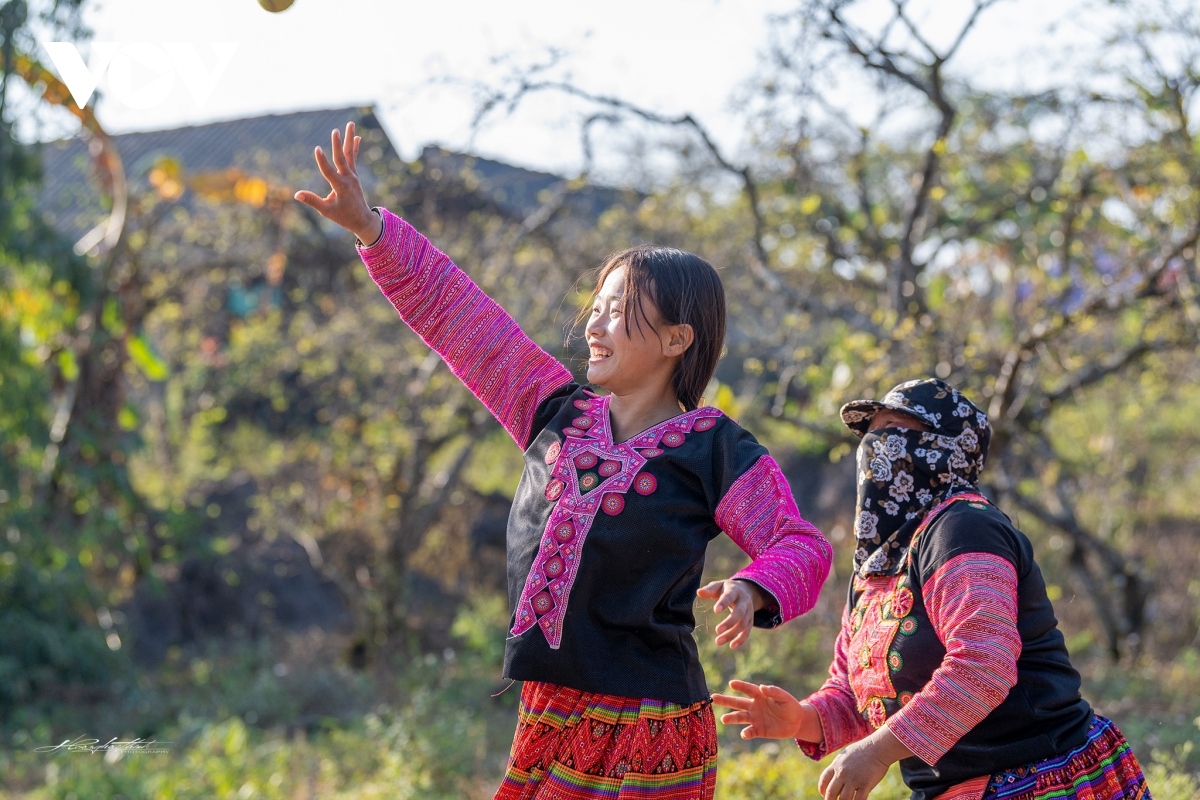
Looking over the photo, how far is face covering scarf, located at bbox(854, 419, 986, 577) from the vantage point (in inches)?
83.9

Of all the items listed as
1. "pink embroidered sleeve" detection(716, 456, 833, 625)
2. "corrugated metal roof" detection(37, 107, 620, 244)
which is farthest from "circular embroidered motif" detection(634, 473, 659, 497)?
"corrugated metal roof" detection(37, 107, 620, 244)

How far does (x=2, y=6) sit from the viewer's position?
580 cm

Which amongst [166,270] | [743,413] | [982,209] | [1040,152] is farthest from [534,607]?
[166,270]

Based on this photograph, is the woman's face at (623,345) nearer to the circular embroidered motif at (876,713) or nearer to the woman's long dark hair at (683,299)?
the woman's long dark hair at (683,299)

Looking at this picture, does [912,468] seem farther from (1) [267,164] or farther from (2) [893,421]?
(1) [267,164]

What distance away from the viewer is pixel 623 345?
2055mm

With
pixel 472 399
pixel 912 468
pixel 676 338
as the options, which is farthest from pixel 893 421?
pixel 472 399

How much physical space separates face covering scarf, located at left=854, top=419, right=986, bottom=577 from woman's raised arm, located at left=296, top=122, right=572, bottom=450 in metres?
0.61

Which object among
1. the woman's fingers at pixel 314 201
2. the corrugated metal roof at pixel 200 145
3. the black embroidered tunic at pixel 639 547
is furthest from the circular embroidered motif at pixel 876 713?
the corrugated metal roof at pixel 200 145

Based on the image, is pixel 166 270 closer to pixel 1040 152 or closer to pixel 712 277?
pixel 1040 152

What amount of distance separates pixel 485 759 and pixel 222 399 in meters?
5.77

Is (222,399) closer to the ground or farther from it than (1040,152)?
closer to the ground

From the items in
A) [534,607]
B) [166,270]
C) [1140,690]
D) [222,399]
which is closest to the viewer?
[534,607]

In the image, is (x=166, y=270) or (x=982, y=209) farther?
(x=166, y=270)
